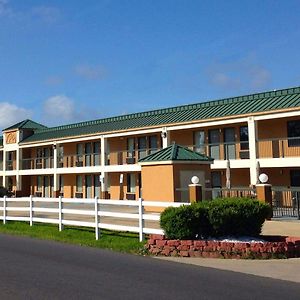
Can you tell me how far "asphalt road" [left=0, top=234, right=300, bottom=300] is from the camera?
25.9 feet

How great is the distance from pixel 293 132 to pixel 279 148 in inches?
51.9

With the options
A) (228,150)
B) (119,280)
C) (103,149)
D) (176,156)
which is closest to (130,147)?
(103,149)

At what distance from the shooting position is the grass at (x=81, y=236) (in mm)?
13914

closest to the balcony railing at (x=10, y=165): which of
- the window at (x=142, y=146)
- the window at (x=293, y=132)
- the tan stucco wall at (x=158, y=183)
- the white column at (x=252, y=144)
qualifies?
the window at (x=142, y=146)

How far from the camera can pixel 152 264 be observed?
11.2 m

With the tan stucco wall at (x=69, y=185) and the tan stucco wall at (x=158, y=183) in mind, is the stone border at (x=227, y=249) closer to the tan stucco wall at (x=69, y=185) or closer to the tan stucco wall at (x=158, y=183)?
the tan stucco wall at (x=158, y=183)

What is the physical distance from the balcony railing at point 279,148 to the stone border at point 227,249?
16.0 m

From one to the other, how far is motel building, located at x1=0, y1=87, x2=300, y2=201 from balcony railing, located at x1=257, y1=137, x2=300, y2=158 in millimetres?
55

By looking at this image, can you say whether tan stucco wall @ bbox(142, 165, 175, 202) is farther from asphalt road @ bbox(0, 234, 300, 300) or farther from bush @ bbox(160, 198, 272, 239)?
asphalt road @ bbox(0, 234, 300, 300)

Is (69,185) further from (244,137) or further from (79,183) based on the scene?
(244,137)

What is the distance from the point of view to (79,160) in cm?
4316

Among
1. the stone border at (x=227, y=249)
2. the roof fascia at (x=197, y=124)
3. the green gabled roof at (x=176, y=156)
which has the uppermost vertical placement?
the roof fascia at (x=197, y=124)

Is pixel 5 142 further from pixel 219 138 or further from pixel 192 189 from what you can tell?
pixel 192 189

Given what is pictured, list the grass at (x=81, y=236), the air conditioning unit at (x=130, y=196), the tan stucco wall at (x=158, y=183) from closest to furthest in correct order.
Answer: the grass at (x=81, y=236) → the tan stucco wall at (x=158, y=183) → the air conditioning unit at (x=130, y=196)
